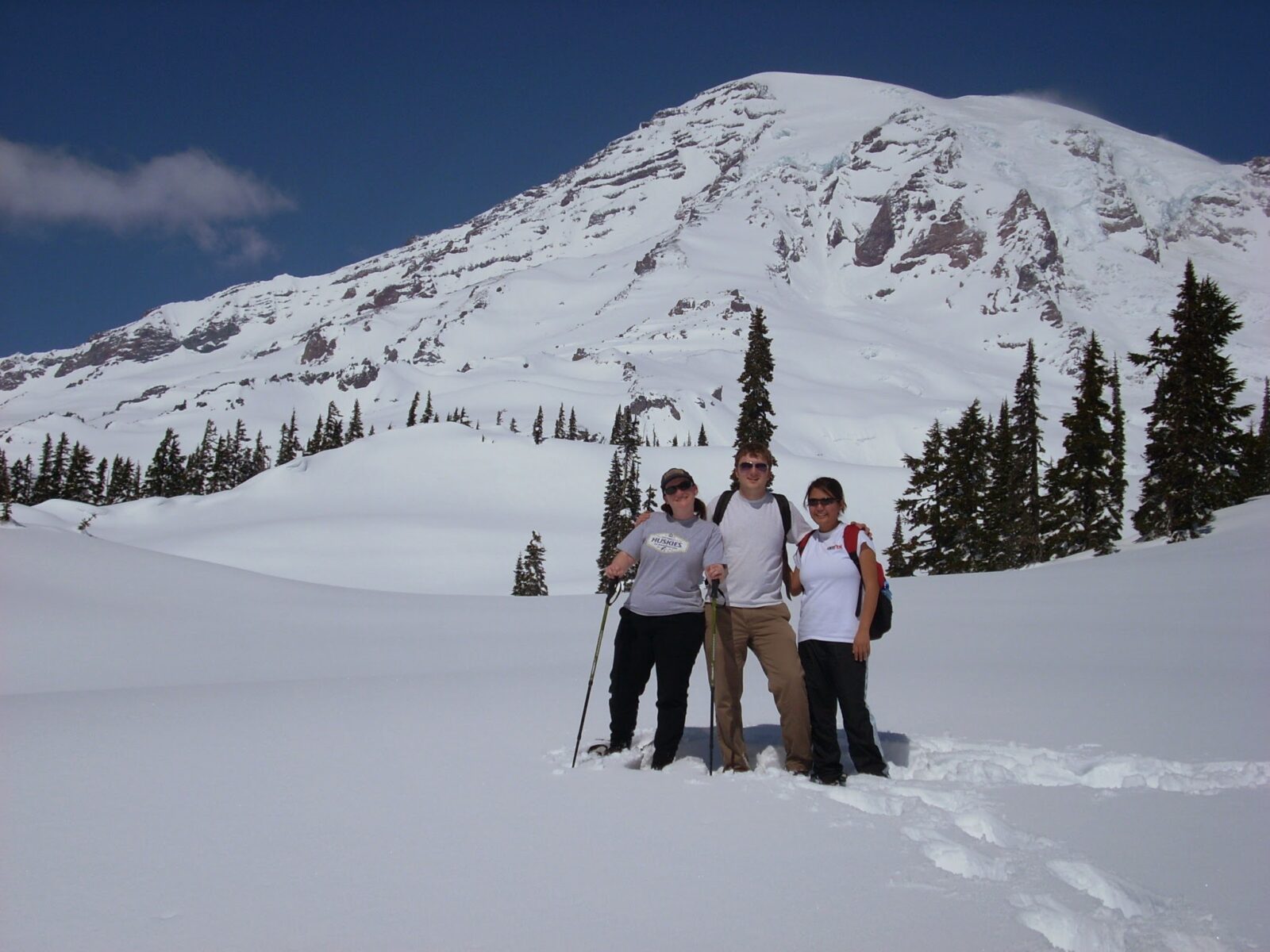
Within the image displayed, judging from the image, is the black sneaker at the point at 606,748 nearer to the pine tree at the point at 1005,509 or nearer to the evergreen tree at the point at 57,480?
the pine tree at the point at 1005,509

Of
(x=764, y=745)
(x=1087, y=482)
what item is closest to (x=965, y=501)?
(x=1087, y=482)

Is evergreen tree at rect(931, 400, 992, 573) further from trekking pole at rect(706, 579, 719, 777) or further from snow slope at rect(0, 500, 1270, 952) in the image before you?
trekking pole at rect(706, 579, 719, 777)

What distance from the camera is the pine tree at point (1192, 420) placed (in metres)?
31.0

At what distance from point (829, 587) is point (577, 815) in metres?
2.64

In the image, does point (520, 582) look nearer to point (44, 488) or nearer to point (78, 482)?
point (78, 482)

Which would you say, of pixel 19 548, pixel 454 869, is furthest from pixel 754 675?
pixel 19 548

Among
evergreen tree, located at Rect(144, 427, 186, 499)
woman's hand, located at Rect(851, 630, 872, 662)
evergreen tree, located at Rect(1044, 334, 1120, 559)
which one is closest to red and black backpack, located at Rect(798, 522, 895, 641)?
woman's hand, located at Rect(851, 630, 872, 662)

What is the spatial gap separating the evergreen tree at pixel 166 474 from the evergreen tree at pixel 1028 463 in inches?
3490

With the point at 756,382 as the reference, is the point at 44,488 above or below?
below

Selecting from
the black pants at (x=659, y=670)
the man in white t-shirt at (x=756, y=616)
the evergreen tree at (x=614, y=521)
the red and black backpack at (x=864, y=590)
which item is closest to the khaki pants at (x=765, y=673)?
the man in white t-shirt at (x=756, y=616)

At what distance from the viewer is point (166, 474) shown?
9531 cm

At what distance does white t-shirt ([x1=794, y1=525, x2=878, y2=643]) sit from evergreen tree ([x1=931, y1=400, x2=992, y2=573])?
37.2 meters

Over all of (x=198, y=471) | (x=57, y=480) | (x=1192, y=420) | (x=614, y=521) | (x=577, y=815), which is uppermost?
(x=198, y=471)

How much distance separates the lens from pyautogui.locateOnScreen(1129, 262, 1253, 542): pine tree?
30969 mm
